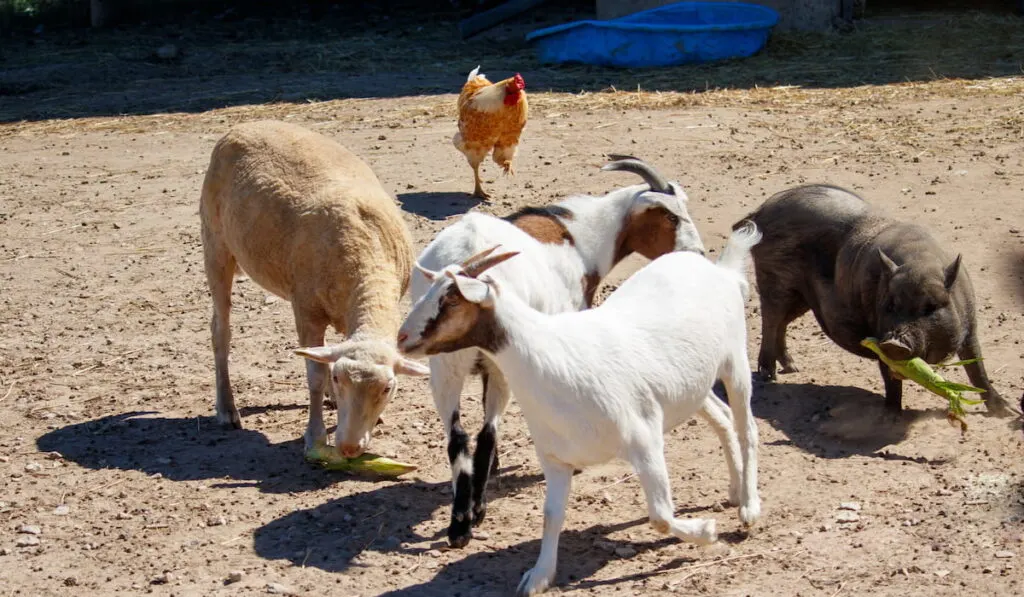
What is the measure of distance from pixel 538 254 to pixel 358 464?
4.58 feet

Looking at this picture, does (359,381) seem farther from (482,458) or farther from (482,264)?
(482,264)

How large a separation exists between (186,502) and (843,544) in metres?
3.05

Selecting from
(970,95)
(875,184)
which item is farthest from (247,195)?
(970,95)

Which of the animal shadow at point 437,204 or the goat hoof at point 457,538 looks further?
the animal shadow at point 437,204

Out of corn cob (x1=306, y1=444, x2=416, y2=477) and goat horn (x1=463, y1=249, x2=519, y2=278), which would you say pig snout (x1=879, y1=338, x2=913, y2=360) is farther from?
goat horn (x1=463, y1=249, x2=519, y2=278)

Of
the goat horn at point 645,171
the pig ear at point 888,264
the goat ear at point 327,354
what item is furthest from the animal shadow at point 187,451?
the pig ear at point 888,264

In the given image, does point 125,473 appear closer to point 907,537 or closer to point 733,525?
point 733,525

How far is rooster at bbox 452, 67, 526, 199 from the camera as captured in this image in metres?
10.6

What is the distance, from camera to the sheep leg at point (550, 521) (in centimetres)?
507

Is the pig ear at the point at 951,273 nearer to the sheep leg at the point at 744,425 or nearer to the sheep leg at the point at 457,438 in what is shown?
the sheep leg at the point at 744,425

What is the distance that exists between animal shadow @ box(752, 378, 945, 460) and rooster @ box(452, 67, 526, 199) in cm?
376

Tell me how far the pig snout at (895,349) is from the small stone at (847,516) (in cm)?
128

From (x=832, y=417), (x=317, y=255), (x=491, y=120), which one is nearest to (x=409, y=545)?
(x=317, y=255)

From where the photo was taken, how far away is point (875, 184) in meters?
10.5
